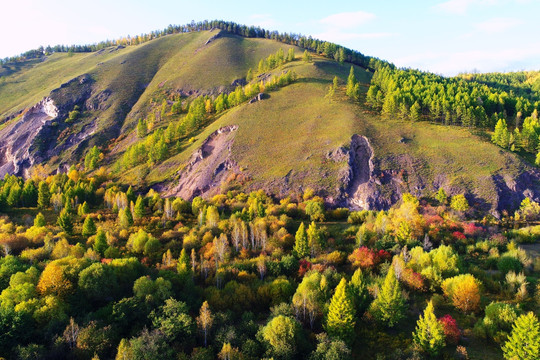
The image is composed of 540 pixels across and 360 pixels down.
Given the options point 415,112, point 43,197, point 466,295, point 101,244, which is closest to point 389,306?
point 466,295

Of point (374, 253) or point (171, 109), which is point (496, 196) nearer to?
point (374, 253)

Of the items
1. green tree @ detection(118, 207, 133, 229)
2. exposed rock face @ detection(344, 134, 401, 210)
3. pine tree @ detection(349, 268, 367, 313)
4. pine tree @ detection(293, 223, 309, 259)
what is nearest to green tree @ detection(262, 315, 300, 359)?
pine tree @ detection(349, 268, 367, 313)

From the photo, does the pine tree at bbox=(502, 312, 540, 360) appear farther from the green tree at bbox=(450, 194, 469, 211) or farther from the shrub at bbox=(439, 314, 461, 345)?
the green tree at bbox=(450, 194, 469, 211)

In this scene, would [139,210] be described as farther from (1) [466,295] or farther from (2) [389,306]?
(1) [466,295]

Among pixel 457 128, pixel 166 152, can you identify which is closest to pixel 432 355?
pixel 457 128

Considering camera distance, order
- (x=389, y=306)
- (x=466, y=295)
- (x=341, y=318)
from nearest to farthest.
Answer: (x=341, y=318) < (x=389, y=306) < (x=466, y=295)

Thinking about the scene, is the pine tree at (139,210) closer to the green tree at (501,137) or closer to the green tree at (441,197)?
the green tree at (441,197)
